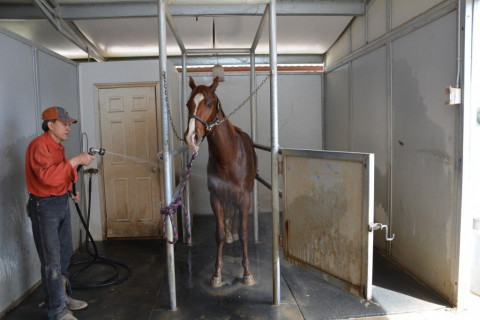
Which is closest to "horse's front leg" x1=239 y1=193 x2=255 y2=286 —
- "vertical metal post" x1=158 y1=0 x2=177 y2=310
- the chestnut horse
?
the chestnut horse

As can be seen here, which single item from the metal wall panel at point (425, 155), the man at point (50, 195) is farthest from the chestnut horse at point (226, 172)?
the metal wall panel at point (425, 155)

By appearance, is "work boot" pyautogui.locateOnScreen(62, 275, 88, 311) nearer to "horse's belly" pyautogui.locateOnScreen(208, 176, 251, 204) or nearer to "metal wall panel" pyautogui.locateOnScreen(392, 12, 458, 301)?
"horse's belly" pyautogui.locateOnScreen(208, 176, 251, 204)

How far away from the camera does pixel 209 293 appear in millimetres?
2576

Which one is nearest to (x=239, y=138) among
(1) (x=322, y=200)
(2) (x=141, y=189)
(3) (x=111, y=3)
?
(1) (x=322, y=200)

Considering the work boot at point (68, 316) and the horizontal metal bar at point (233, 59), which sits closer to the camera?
the work boot at point (68, 316)

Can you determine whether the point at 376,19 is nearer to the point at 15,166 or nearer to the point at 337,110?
the point at 337,110

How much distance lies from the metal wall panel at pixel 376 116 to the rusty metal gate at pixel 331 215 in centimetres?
135

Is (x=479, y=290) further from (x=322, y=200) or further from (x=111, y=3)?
(x=111, y=3)

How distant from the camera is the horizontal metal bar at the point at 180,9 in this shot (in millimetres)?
3309

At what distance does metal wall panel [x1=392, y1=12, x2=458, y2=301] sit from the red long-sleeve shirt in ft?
8.61

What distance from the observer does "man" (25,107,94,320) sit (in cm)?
206

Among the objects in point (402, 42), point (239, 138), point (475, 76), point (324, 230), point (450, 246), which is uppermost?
point (402, 42)

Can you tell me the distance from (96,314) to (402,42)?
3266mm

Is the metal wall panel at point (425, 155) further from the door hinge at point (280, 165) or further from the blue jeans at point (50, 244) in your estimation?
the blue jeans at point (50, 244)
